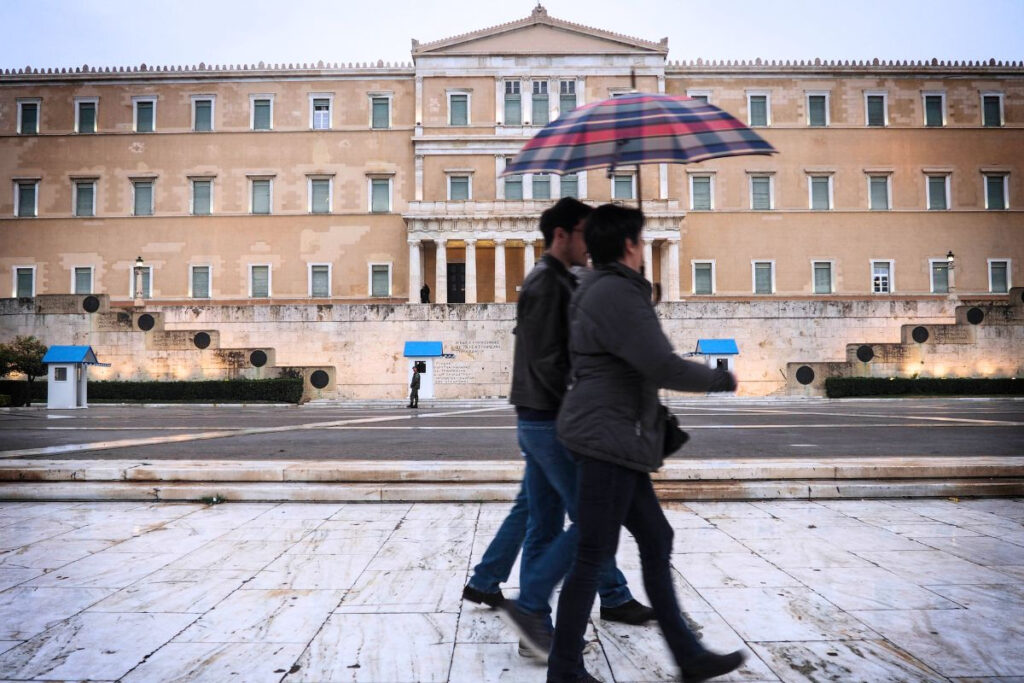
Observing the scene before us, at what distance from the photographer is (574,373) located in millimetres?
2723

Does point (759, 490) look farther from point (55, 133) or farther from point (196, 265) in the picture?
point (55, 133)

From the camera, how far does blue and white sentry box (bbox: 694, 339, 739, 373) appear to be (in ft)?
85.7

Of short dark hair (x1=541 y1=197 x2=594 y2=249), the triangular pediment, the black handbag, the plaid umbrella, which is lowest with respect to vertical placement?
Result: the black handbag

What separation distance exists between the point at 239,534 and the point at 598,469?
352 cm

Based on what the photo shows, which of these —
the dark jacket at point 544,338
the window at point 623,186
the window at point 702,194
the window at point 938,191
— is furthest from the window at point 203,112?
the dark jacket at point 544,338

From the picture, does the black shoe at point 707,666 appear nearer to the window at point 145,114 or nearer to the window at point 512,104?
the window at point 512,104

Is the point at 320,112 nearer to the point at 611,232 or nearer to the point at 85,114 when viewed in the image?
the point at 85,114

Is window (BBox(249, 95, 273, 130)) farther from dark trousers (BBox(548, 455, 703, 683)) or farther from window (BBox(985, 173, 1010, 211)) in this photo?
dark trousers (BBox(548, 455, 703, 683))

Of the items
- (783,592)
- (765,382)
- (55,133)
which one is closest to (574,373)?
(783,592)

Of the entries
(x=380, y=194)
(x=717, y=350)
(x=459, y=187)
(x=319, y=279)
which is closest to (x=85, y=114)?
(x=319, y=279)

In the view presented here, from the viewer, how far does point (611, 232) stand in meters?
2.73

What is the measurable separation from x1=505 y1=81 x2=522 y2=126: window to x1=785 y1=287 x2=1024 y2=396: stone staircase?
67.8 ft

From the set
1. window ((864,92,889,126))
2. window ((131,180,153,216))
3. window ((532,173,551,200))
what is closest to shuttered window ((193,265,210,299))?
window ((131,180,153,216))

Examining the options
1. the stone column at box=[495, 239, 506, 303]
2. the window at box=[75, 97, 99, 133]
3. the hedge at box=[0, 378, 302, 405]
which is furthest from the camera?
the window at box=[75, 97, 99, 133]
